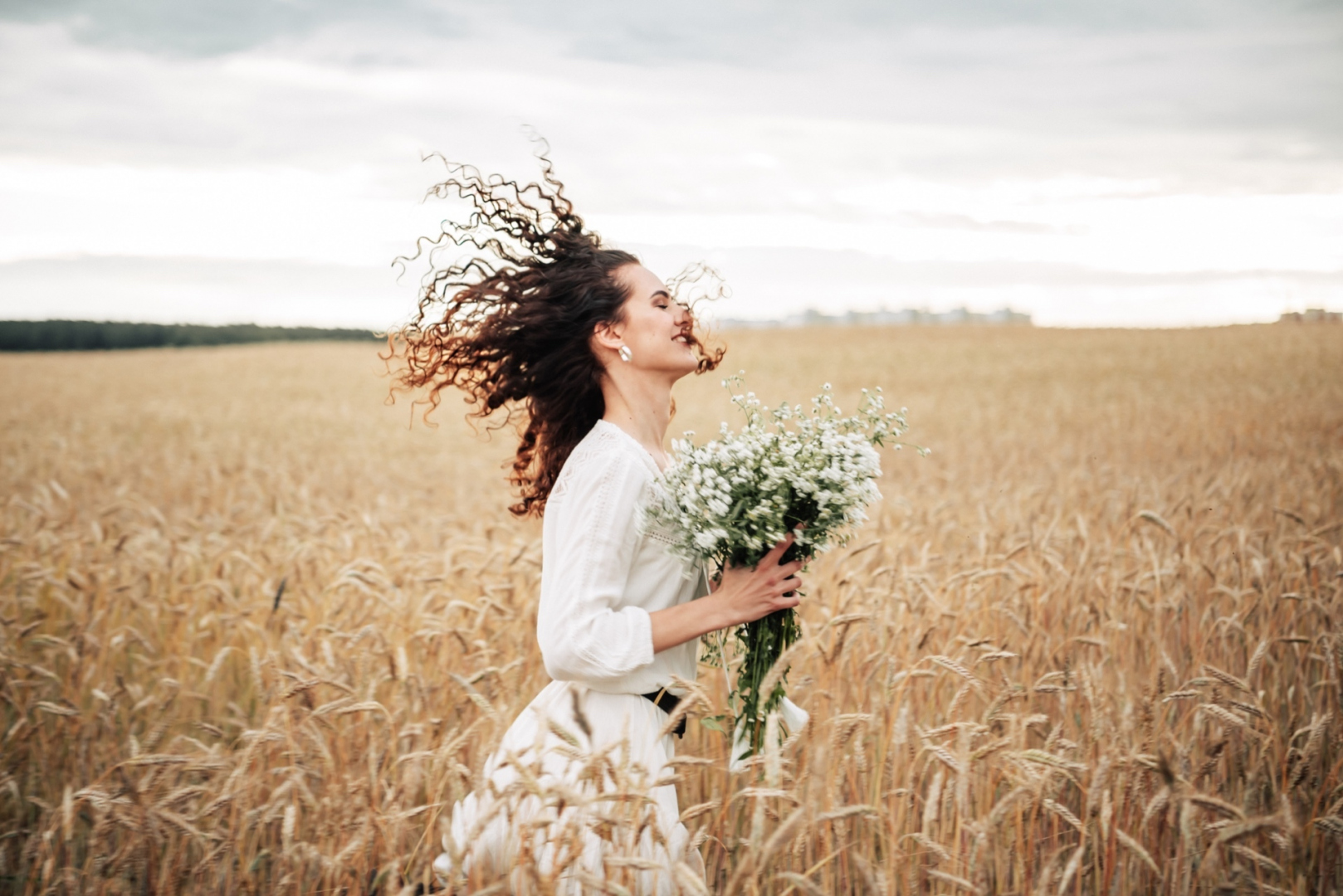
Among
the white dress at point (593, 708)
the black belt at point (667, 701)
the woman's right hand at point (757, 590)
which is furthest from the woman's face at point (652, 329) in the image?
the black belt at point (667, 701)

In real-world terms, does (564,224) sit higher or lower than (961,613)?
higher

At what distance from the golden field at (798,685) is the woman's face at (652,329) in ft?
A: 2.91

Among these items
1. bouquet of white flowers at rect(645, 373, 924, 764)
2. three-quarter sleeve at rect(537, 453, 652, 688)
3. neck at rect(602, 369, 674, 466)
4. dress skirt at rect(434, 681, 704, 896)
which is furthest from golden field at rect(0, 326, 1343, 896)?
neck at rect(602, 369, 674, 466)

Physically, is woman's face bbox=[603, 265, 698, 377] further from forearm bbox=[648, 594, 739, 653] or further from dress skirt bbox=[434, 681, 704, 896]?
dress skirt bbox=[434, 681, 704, 896]

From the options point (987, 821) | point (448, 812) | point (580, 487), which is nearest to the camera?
point (987, 821)

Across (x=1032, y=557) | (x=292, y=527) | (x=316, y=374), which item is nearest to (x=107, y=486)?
(x=292, y=527)

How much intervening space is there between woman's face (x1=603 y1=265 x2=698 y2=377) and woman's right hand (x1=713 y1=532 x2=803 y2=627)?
1.98 ft

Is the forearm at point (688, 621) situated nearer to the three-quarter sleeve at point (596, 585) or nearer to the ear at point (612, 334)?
the three-quarter sleeve at point (596, 585)

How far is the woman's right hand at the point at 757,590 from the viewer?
6.67 ft

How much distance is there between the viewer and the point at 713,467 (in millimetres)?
1996

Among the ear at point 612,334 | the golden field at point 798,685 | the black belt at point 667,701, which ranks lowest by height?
the golden field at point 798,685

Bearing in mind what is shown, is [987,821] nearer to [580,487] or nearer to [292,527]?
[580,487]

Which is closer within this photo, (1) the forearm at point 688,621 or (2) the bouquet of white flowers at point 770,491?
(2) the bouquet of white flowers at point 770,491

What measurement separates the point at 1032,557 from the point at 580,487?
10.5 feet
